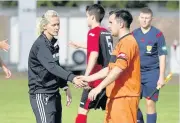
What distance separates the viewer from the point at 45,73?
924cm

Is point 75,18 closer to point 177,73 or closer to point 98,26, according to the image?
point 177,73

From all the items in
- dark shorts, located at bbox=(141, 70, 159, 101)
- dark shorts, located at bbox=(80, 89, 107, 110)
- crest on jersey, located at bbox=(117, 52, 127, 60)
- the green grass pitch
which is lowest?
the green grass pitch

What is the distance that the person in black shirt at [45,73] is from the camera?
9.16 metres

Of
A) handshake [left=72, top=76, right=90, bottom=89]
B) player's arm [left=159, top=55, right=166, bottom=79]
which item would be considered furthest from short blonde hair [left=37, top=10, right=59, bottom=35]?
player's arm [left=159, top=55, right=166, bottom=79]

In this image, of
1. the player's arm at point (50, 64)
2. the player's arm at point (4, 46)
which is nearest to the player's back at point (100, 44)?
the player's arm at point (4, 46)

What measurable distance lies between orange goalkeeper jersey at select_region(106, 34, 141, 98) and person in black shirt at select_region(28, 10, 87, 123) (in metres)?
0.61

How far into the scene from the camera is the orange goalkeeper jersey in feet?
28.0

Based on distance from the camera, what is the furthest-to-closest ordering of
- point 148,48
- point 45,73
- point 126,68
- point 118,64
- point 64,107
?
point 64,107, point 148,48, point 45,73, point 126,68, point 118,64

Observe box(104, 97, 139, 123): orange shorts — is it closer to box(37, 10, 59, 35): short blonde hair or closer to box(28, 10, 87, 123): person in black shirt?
box(28, 10, 87, 123): person in black shirt

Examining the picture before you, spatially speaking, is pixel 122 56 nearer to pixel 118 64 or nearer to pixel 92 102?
pixel 118 64

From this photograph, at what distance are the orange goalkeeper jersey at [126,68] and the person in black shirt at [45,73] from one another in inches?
23.9

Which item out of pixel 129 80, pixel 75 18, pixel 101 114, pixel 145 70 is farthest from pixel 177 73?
pixel 129 80

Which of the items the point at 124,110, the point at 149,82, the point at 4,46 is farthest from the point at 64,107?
the point at 124,110

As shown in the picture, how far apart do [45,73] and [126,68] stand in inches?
47.2
